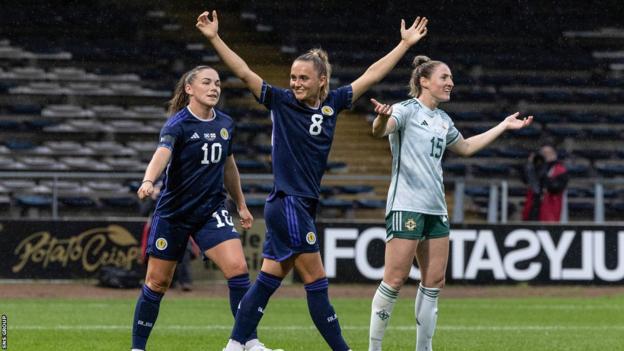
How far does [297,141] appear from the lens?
28.5 ft

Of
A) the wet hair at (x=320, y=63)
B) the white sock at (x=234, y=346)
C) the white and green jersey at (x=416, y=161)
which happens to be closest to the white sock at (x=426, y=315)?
the white and green jersey at (x=416, y=161)

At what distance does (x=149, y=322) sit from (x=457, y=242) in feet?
38.4

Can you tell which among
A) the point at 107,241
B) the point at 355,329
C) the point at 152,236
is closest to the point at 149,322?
the point at 152,236

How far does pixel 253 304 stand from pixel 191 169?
1154 mm

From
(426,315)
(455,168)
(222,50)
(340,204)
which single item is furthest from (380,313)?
(455,168)

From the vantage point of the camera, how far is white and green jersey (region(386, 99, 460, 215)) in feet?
30.3

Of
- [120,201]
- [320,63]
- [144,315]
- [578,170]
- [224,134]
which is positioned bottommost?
[144,315]

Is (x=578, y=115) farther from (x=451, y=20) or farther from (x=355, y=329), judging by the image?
(x=355, y=329)

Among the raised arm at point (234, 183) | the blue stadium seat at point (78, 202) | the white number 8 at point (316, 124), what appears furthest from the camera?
the blue stadium seat at point (78, 202)

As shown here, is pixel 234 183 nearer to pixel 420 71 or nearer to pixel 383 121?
pixel 383 121

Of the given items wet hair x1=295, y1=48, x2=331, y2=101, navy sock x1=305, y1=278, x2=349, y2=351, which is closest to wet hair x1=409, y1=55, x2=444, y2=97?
wet hair x1=295, y1=48, x2=331, y2=101

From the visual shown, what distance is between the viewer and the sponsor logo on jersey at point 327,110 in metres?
8.77

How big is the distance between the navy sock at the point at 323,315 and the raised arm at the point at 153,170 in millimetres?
1265

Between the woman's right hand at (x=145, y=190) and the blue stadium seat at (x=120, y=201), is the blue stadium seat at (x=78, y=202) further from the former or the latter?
the woman's right hand at (x=145, y=190)
